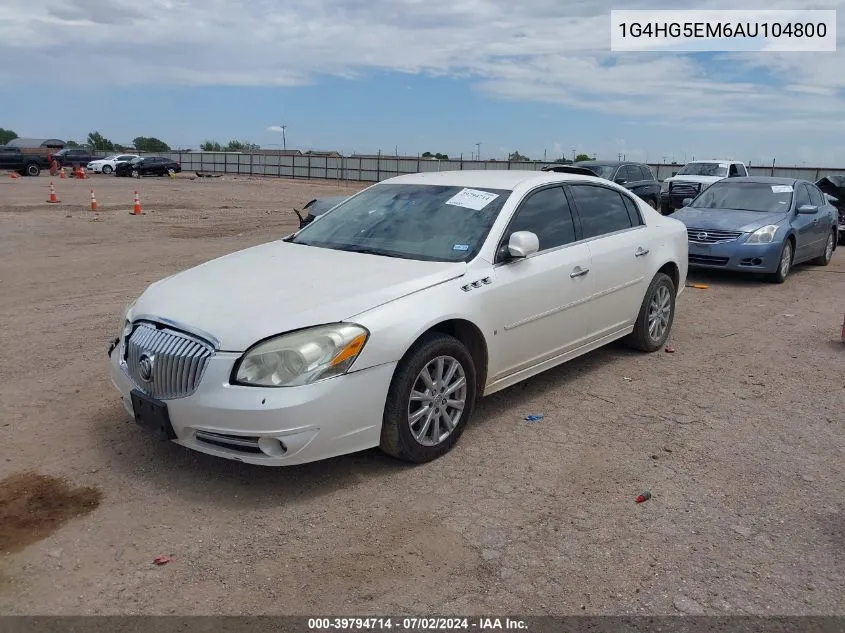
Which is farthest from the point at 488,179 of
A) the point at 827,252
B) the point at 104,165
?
the point at 104,165

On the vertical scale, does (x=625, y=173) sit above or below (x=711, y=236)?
above

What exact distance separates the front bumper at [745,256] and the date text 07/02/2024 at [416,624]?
8.58 m

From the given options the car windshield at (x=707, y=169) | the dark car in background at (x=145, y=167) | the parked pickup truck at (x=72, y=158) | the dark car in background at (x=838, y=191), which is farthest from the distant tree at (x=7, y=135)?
the dark car in background at (x=838, y=191)

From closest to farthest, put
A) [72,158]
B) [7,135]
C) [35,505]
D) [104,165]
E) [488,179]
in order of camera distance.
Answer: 1. [35,505]
2. [488,179]
3. [104,165]
4. [72,158]
5. [7,135]

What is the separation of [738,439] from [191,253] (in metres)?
10.3

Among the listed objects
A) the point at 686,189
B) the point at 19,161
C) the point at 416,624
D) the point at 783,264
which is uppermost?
the point at 19,161

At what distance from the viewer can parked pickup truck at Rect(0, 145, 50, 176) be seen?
41781mm

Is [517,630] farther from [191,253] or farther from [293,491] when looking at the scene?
[191,253]

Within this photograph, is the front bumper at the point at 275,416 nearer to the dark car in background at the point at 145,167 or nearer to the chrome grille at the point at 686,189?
the chrome grille at the point at 686,189

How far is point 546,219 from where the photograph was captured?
5375 mm

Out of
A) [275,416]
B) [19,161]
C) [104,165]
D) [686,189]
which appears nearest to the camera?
[275,416]

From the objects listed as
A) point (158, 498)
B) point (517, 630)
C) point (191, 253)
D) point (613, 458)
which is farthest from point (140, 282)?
point (517, 630)

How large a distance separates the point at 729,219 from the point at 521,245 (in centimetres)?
712

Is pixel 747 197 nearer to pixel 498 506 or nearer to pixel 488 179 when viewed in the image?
pixel 488 179
